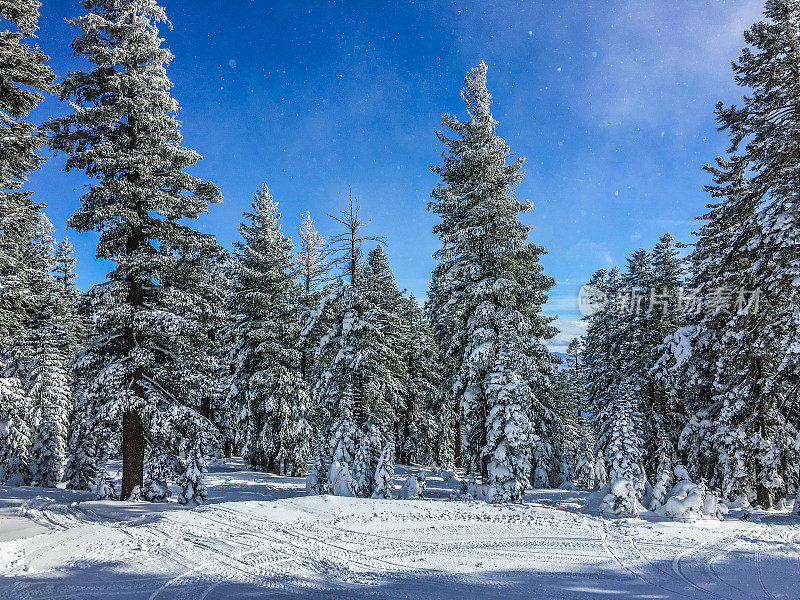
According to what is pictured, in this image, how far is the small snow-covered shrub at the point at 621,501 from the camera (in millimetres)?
12492

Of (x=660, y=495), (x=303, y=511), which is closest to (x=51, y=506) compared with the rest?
(x=303, y=511)

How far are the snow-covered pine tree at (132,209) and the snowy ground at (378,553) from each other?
10.8ft

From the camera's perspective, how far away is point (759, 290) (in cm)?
1349

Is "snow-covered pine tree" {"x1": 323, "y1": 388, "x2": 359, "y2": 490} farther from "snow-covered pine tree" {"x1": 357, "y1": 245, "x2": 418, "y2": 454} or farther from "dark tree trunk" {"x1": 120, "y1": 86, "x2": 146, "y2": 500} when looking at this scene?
"snow-covered pine tree" {"x1": 357, "y1": 245, "x2": 418, "y2": 454}

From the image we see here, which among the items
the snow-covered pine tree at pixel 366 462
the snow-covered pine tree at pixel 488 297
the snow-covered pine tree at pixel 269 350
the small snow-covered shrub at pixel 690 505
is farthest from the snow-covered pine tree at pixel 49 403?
the small snow-covered shrub at pixel 690 505

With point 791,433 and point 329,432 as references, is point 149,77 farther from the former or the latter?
point 791,433

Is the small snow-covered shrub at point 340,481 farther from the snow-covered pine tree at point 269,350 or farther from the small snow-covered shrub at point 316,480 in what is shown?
the snow-covered pine tree at point 269,350

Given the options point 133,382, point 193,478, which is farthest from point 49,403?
point 193,478

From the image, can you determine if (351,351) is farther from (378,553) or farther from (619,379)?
(619,379)

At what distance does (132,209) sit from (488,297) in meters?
13.1

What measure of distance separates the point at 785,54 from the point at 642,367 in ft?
42.1

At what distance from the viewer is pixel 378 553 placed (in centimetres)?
890

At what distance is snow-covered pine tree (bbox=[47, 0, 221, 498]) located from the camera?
1365 cm

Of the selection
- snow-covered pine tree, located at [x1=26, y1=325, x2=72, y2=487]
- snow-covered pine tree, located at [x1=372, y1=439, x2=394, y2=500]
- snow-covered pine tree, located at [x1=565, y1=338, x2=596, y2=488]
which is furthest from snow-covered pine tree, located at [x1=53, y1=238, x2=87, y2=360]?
snow-covered pine tree, located at [x1=565, y1=338, x2=596, y2=488]
